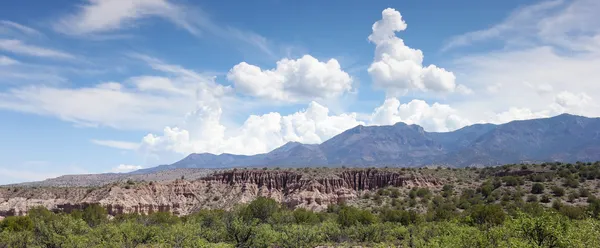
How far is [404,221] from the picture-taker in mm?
70875

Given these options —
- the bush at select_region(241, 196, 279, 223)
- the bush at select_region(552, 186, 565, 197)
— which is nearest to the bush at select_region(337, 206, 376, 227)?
the bush at select_region(241, 196, 279, 223)

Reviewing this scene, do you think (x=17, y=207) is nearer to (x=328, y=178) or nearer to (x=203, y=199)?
(x=203, y=199)

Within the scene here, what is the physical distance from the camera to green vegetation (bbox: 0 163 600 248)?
113 feet

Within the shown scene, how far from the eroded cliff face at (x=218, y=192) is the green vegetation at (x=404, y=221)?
248 inches

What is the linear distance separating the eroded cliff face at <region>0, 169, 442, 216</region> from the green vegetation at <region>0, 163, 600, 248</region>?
6.29 metres

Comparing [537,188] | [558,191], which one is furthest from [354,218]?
[558,191]

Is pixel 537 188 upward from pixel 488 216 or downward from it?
upward

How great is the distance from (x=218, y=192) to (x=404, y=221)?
70903mm

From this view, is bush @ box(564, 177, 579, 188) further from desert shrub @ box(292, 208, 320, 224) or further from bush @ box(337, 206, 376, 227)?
desert shrub @ box(292, 208, 320, 224)

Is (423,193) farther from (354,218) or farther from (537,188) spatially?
(354,218)

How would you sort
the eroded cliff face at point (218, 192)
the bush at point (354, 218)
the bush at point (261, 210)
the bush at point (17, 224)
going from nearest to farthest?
1. the bush at point (17, 224)
2. the bush at point (354, 218)
3. the bush at point (261, 210)
4. the eroded cliff face at point (218, 192)

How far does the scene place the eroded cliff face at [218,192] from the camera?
10862 cm

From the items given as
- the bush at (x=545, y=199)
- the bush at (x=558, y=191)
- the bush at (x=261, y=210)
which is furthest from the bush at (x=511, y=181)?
the bush at (x=261, y=210)

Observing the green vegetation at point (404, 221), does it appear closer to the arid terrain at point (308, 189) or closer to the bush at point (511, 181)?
the bush at point (511, 181)
